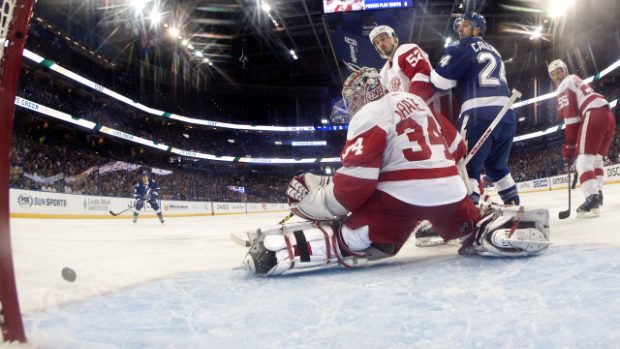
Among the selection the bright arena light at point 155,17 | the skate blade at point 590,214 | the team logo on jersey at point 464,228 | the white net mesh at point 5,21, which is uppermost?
the bright arena light at point 155,17

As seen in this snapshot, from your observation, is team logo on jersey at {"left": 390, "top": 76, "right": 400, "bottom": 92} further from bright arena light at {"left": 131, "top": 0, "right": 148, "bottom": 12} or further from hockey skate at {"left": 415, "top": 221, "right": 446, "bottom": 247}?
bright arena light at {"left": 131, "top": 0, "right": 148, "bottom": 12}

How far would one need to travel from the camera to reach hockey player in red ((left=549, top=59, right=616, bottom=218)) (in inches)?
126

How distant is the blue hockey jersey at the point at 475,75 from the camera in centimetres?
252

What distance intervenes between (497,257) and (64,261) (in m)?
2.24

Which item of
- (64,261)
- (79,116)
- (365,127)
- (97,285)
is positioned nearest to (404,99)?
(365,127)

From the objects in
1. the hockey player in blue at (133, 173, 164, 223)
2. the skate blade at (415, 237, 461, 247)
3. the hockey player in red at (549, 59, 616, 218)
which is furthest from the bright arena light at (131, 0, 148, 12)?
the skate blade at (415, 237, 461, 247)

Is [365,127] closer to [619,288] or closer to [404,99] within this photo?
[404,99]

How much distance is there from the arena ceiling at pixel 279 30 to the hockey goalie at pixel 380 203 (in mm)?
10292

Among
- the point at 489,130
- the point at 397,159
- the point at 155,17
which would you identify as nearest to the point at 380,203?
the point at 397,159

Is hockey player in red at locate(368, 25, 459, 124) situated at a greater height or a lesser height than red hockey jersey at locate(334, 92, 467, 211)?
greater

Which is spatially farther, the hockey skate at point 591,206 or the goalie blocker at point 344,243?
the hockey skate at point 591,206

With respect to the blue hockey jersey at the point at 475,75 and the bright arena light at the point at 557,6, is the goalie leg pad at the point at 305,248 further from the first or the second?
the bright arena light at the point at 557,6

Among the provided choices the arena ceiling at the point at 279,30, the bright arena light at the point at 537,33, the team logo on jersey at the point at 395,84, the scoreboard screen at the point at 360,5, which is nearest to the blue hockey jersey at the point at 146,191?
the scoreboard screen at the point at 360,5

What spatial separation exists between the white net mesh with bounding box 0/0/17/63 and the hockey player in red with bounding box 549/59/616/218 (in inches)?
146
